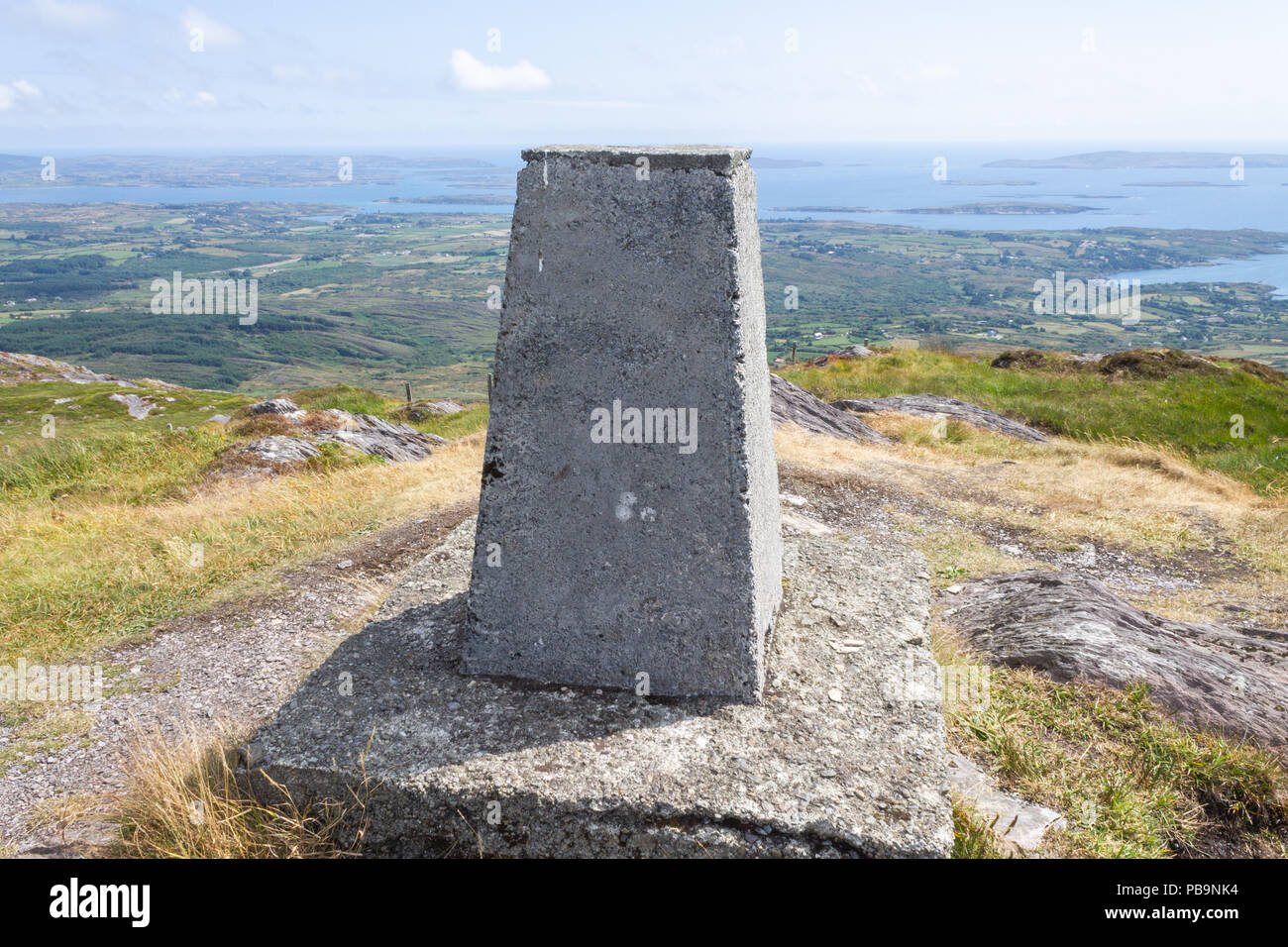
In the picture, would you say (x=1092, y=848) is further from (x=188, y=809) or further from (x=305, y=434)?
(x=305, y=434)

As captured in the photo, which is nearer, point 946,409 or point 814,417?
point 814,417

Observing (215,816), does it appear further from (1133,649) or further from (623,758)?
(1133,649)

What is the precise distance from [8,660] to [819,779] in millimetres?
5552

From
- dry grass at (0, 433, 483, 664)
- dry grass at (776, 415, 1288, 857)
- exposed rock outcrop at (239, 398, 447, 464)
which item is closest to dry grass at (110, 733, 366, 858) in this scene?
dry grass at (776, 415, 1288, 857)

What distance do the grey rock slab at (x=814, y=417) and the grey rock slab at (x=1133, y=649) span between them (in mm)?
9354

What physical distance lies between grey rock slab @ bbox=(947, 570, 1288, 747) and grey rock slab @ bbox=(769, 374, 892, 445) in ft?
30.7

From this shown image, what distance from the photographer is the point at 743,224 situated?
11.4 feet

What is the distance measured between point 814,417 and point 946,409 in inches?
195

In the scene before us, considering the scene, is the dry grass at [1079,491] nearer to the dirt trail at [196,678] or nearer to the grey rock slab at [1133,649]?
the grey rock slab at [1133,649]

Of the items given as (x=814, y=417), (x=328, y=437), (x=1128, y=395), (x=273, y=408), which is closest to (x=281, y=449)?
(x=328, y=437)

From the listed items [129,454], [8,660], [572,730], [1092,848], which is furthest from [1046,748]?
[129,454]

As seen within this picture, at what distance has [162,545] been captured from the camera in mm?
7258

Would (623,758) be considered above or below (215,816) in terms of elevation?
above

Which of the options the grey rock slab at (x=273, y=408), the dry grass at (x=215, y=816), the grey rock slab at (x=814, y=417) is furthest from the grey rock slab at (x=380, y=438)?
the dry grass at (x=215, y=816)
